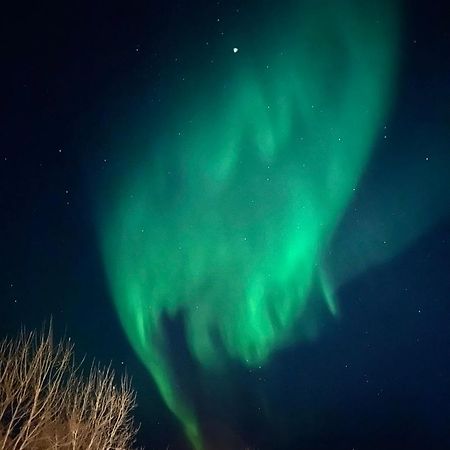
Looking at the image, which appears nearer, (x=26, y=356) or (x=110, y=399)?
(x=26, y=356)

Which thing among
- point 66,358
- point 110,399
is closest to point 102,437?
point 110,399

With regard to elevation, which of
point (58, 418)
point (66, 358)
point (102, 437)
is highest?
point (66, 358)

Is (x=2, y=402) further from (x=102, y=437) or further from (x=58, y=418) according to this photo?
(x=102, y=437)

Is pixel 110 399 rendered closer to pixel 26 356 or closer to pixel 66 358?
pixel 66 358

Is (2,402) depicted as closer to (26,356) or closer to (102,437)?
(26,356)

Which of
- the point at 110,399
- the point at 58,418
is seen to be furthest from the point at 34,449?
the point at 110,399

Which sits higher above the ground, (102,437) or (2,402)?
(2,402)

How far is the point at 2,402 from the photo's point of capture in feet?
61.0

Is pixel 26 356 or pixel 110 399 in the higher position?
pixel 26 356

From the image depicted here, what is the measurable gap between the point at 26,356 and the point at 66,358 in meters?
1.48

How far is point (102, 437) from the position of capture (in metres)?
20.8

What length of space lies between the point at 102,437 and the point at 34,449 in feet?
8.90

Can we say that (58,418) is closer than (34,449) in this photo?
No

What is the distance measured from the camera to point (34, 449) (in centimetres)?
1920
